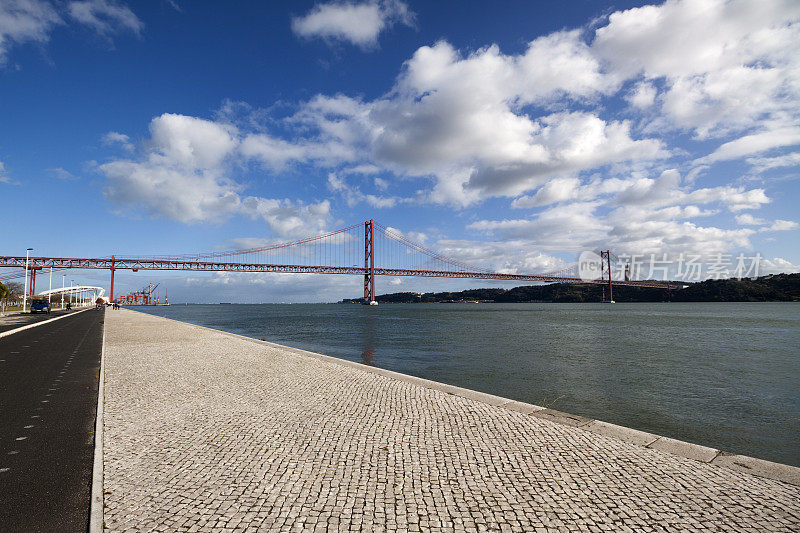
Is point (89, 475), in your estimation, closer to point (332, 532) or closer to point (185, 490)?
point (185, 490)

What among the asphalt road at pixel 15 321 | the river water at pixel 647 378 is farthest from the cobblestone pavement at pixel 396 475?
the asphalt road at pixel 15 321

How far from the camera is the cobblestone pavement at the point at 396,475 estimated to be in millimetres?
2820

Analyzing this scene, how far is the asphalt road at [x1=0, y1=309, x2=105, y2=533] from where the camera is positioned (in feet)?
9.58

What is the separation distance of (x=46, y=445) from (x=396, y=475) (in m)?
3.78

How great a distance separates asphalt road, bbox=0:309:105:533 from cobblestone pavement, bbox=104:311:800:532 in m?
0.24

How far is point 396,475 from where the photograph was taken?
3.47m

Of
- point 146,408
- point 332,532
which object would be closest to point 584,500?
point 332,532

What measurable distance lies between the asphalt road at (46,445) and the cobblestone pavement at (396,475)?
0.79 ft

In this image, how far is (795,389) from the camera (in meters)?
9.19

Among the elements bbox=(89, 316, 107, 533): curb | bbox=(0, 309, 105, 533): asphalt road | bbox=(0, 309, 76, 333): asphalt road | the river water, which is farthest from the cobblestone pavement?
bbox=(0, 309, 76, 333): asphalt road

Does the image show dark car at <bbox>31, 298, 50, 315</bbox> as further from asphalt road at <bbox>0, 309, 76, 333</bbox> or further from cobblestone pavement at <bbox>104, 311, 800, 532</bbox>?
cobblestone pavement at <bbox>104, 311, 800, 532</bbox>

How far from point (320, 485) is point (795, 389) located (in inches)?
449

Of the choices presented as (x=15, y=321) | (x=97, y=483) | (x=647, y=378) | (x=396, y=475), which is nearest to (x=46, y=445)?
(x=97, y=483)

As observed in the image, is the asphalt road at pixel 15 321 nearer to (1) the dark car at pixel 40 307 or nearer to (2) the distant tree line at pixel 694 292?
(1) the dark car at pixel 40 307
